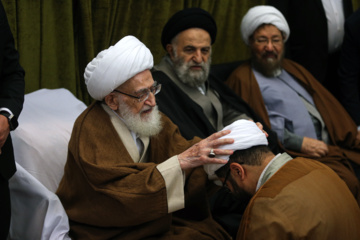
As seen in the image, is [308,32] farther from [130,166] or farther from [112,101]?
[130,166]

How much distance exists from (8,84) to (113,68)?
21.2 inches

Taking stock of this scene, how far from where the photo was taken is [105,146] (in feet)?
8.55

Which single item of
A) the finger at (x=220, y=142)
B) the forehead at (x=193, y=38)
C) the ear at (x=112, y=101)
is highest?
the forehead at (x=193, y=38)

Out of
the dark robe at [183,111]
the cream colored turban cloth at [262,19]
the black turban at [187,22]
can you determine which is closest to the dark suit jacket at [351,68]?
the cream colored turban cloth at [262,19]

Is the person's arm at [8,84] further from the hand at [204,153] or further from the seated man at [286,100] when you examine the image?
the seated man at [286,100]

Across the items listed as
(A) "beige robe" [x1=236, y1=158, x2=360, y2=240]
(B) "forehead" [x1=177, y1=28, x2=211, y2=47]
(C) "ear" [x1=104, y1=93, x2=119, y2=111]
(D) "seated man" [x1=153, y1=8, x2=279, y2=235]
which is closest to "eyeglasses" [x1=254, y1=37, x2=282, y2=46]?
(D) "seated man" [x1=153, y1=8, x2=279, y2=235]

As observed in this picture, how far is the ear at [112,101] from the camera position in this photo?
2713mm

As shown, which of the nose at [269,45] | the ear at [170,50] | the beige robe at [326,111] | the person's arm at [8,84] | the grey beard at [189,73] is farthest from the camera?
the nose at [269,45]

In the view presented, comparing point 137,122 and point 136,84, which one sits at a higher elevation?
point 136,84

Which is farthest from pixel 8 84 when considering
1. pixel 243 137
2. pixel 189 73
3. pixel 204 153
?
pixel 189 73

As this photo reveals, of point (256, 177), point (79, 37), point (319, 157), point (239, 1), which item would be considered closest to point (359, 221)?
point (256, 177)

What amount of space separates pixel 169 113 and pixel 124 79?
0.80 m

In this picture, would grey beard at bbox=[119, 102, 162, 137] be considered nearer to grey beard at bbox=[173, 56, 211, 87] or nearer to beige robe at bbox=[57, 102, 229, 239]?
beige robe at bbox=[57, 102, 229, 239]

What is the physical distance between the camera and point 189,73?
146 inches
